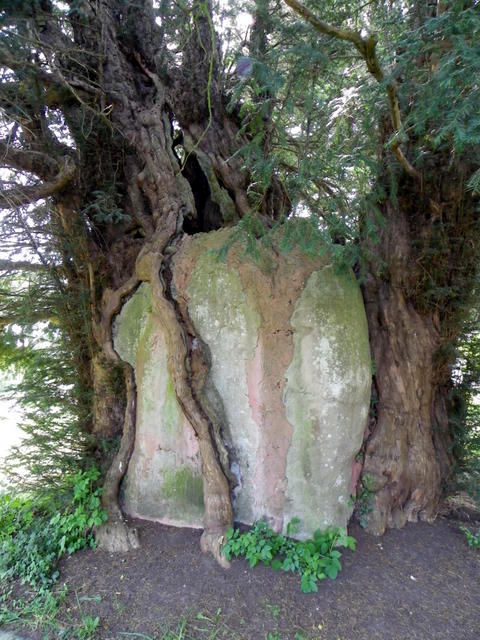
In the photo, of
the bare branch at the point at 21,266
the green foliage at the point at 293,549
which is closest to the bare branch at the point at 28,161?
the bare branch at the point at 21,266

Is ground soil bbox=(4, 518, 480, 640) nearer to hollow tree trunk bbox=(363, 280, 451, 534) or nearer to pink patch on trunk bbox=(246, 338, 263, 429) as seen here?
hollow tree trunk bbox=(363, 280, 451, 534)

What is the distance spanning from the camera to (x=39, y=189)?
3.59 metres

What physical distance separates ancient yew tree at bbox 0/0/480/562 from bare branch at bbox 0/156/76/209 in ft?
0.05

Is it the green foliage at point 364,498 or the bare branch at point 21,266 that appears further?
the bare branch at point 21,266

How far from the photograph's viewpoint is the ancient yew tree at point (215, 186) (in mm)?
3182

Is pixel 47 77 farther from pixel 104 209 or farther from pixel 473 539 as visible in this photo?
pixel 473 539

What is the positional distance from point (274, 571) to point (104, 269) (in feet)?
10.1

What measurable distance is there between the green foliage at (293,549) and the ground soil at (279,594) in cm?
7

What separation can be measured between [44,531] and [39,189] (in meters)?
2.84

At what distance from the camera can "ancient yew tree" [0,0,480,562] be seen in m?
3.18

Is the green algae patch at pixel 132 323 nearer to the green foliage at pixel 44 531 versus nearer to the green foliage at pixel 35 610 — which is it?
the green foliage at pixel 44 531

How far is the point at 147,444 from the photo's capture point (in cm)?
364

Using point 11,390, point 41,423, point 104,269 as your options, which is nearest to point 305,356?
point 104,269

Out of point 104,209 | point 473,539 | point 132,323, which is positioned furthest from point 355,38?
point 473,539
